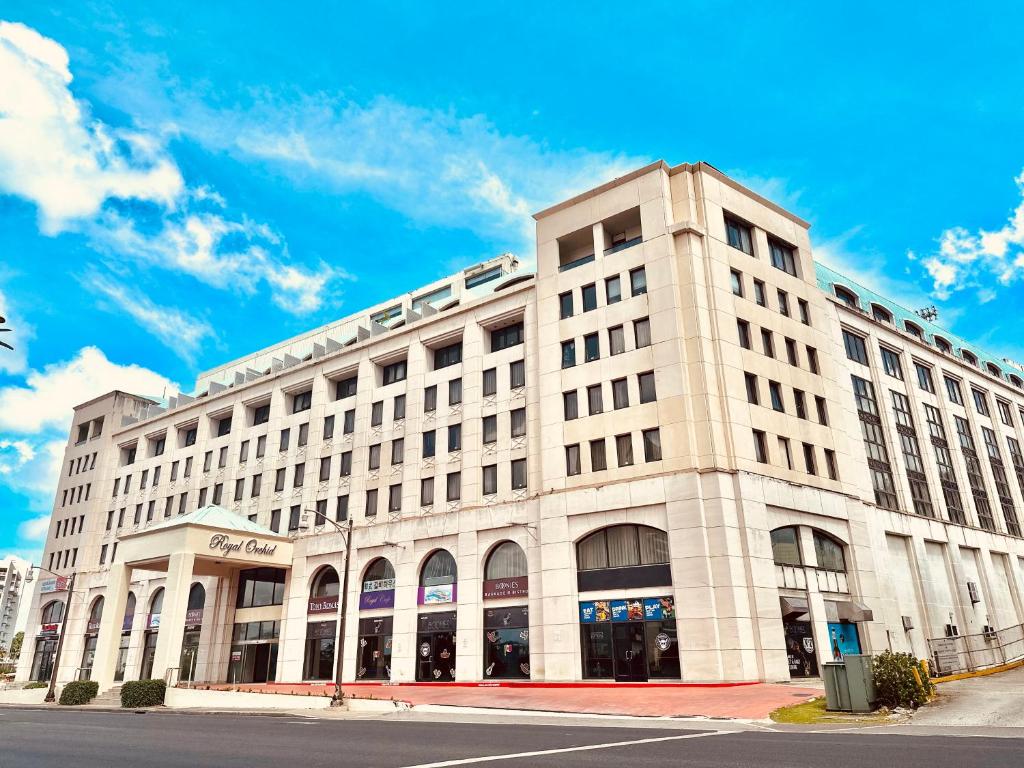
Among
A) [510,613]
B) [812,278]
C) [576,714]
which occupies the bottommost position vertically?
[576,714]

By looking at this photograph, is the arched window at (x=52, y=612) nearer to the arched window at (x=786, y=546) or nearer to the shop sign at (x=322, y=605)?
the shop sign at (x=322, y=605)

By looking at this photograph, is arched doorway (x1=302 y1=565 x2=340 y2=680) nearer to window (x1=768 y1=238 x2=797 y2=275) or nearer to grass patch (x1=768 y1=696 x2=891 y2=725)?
grass patch (x1=768 y1=696 x2=891 y2=725)

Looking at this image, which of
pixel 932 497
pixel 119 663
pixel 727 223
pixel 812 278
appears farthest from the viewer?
pixel 119 663

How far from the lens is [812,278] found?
1839 inches

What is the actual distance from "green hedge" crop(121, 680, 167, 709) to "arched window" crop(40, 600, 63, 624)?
36.9 meters

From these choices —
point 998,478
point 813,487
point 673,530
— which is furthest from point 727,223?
point 998,478

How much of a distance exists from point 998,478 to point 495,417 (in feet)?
138

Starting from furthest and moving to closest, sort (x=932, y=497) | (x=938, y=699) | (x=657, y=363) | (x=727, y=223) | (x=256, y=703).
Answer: (x=932, y=497) → (x=727, y=223) → (x=657, y=363) → (x=256, y=703) → (x=938, y=699)

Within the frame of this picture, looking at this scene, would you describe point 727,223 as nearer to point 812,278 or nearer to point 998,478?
point 812,278

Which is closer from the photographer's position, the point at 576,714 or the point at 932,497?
the point at 576,714

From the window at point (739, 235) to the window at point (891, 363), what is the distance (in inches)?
630

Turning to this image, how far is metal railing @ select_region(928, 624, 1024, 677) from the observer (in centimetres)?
3147

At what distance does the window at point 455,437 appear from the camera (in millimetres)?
46072

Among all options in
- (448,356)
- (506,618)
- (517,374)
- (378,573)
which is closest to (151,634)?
(378,573)
